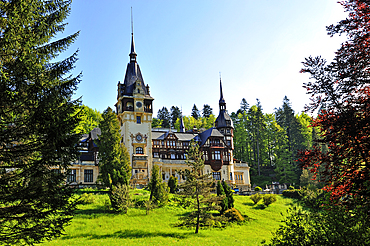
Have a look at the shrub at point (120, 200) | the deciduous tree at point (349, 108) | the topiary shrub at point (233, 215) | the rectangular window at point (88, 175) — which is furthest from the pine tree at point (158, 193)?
the deciduous tree at point (349, 108)

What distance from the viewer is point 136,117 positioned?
5834 cm

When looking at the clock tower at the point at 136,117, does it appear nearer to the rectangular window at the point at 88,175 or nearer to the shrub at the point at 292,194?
the rectangular window at the point at 88,175

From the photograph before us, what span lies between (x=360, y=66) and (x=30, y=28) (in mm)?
11885

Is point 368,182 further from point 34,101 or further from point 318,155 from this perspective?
point 34,101

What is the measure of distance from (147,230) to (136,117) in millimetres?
33299

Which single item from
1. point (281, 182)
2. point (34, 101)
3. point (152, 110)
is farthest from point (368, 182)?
point (281, 182)

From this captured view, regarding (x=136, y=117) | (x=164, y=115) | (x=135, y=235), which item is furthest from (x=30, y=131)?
(x=164, y=115)

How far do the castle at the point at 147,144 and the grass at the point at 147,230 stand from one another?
17089 millimetres

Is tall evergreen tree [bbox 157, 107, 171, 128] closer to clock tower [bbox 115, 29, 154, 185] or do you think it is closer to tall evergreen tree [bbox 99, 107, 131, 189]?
clock tower [bbox 115, 29, 154, 185]

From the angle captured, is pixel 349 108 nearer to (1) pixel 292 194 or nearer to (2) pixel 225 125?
(1) pixel 292 194

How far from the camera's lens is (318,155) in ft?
32.6

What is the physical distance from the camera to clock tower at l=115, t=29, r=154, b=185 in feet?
186

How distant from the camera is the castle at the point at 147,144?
54375 mm

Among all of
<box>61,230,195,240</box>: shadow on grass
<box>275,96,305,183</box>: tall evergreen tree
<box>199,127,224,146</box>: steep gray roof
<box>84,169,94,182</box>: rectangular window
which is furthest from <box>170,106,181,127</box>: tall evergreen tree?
<box>61,230,195,240</box>: shadow on grass
